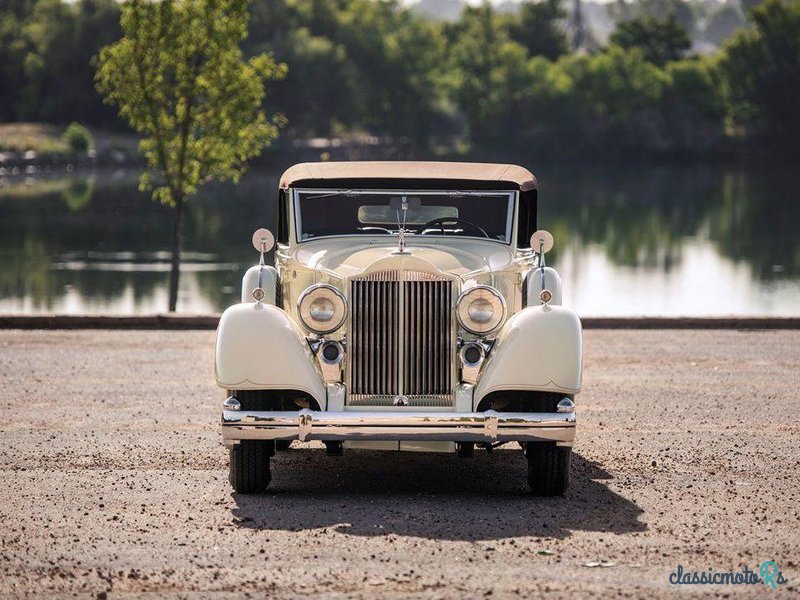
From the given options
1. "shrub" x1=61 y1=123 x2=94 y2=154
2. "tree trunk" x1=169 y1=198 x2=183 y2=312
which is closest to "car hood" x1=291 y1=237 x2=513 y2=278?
"tree trunk" x1=169 y1=198 x2=183 y2=312

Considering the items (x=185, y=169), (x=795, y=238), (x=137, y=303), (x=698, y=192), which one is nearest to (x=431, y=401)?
(x=185, y=169)

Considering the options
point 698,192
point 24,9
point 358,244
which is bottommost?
point 698,192

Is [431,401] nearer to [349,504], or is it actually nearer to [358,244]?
[349,504]

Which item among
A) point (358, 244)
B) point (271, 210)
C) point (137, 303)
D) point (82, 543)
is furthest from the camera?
point (271, 210)

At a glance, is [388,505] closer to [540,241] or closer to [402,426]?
[402,426]

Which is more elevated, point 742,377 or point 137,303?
point 742,377

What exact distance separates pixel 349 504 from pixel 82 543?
185cm

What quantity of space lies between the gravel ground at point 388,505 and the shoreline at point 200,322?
12.6ft

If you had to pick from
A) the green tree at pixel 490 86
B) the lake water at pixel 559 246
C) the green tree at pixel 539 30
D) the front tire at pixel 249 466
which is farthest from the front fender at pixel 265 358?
the green tree at pixel 539 30

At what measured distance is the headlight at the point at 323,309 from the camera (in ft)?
29.7

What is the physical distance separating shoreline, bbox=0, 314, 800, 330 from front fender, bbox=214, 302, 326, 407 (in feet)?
29.9

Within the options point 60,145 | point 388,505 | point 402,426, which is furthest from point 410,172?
point 60,145

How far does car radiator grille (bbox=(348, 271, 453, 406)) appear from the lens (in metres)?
9.00

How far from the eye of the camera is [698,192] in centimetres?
8400
